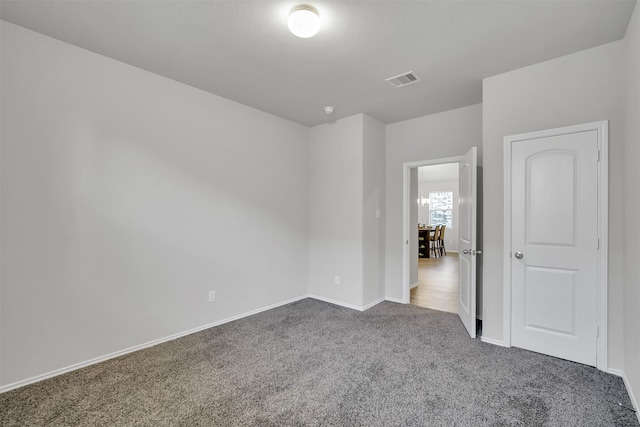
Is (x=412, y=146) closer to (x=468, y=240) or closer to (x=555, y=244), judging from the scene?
(x=468, y=240)

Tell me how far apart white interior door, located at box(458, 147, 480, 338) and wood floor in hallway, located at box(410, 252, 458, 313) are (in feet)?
1.78

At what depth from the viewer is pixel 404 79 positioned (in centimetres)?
300

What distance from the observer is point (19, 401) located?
2.01 metres

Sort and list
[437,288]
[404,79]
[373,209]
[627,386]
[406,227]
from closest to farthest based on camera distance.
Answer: [627,386] < [404,79] < [373,209] < [406,227] < [437,288]

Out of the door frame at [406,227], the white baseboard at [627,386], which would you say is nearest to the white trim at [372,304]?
the door frame at [406,227]

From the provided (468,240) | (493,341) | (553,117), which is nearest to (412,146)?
(468,240)

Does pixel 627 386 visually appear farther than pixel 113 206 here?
No

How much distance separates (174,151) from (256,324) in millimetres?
2130

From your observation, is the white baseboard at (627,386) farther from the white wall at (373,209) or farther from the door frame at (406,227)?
the white wall at (373,209)

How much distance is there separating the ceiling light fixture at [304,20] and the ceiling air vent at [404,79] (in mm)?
1204

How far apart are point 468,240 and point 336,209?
1.77 metres

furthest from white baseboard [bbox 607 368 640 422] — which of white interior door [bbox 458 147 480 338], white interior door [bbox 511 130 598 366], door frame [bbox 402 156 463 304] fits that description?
door frame [bbox 402 156 463 304]

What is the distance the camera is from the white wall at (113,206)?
2203 millimetres

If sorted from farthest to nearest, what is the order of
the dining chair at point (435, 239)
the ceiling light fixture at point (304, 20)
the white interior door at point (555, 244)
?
the dining chair at point (435, 239) < the white interior door at point (555, 244) < the ceiling light fixture at point (304, 20)
